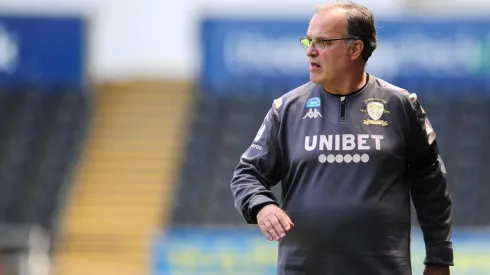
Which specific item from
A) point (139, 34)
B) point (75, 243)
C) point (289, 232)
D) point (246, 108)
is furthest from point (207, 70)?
point (289, 232)

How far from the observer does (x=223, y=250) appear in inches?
407

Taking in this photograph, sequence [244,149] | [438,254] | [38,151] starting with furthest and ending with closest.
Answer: [38,151] → [244,149] → [438,254]

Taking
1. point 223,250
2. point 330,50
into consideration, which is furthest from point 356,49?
point 223,250

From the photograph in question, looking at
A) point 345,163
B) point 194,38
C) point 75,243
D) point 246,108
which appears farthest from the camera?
point 194,38

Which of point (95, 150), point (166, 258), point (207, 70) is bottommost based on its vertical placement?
point (166, 258)

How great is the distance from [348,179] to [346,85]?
33cm

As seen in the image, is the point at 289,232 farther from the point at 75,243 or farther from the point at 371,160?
the point at 75,243

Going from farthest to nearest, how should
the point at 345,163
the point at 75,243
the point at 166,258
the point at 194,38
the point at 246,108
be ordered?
the point at 194,38 < the point at 246,108 < the point at 75,243 < the point at 166,258 < the point at 345,163

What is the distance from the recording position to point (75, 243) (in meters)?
12.1

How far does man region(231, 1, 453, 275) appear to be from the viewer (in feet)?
12.4

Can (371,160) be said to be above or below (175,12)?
below

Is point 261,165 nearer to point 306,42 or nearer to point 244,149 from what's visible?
point 306,42

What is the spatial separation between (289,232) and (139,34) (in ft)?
35.0

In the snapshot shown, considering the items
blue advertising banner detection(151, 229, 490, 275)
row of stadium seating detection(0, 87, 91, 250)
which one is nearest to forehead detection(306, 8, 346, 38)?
blue advertising banner detection(151, 229, 490, 275)
